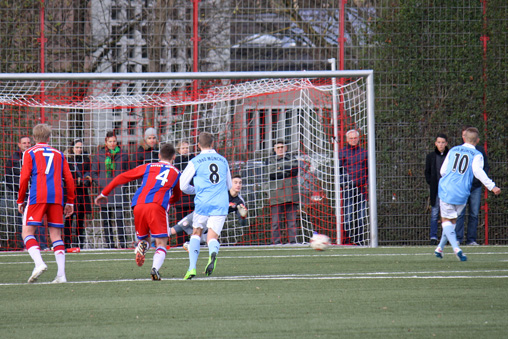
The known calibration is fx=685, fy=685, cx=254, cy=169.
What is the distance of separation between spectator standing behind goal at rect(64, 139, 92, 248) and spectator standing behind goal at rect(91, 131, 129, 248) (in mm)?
159

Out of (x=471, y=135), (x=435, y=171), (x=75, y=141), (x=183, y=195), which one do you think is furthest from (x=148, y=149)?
(x=471, y=135)

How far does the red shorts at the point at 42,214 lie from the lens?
24.2 feet

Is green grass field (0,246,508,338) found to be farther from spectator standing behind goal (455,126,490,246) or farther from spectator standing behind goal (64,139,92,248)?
spectator standing behind goal (455,126,490,246)

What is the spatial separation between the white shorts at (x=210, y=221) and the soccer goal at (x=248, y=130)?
4.35m

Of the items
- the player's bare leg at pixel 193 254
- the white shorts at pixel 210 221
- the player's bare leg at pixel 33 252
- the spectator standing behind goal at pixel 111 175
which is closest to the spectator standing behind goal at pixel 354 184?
the spectator standing behind goal at pixel 111 175

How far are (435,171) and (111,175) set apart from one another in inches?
226

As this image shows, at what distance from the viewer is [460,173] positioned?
9102 mm

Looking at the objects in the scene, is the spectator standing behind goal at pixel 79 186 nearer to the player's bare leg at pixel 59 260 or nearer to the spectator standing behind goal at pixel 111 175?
the spectator standing behind goal at pixel 111 175

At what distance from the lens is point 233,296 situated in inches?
244

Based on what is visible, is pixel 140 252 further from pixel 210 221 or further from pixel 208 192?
pixel 208 192

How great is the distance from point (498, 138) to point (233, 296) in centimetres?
858

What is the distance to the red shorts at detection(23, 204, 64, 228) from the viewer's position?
7.39m

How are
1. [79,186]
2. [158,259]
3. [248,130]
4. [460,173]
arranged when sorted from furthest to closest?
[248,130]
[79,186]
[460,173]
[158,259]

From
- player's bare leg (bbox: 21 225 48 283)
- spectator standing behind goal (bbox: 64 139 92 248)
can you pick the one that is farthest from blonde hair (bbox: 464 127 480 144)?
spectator standing behind goal (bbox: 64 139 92 248)
